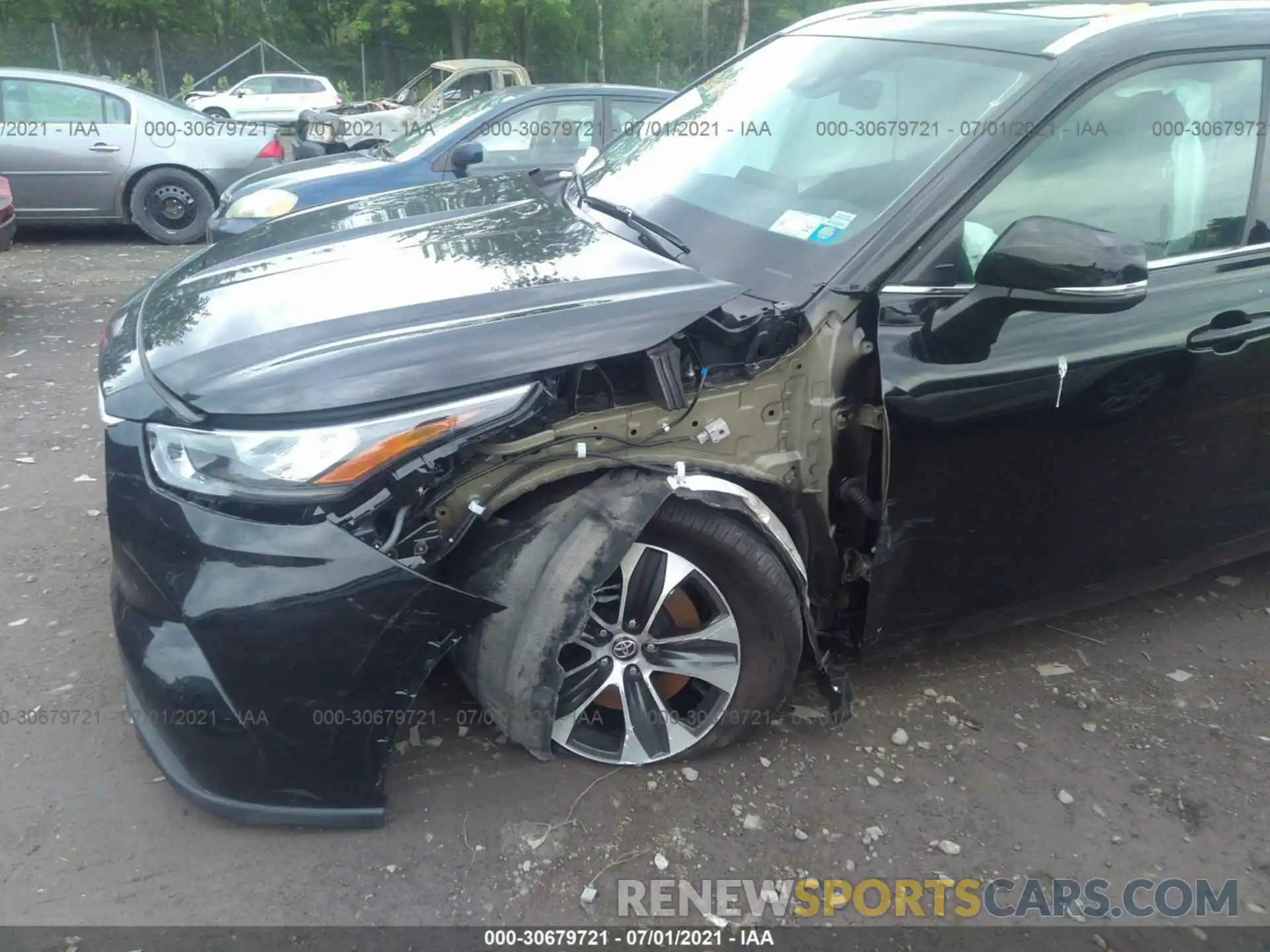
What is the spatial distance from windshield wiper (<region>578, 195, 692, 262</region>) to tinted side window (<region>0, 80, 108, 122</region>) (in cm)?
731

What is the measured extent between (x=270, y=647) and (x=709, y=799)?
1.15m

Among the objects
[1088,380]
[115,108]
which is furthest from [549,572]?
[115,108]

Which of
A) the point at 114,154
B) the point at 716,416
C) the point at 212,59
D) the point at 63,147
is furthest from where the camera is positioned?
the point at 212,59

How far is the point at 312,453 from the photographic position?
2043 millimetres

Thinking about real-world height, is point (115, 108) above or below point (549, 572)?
above

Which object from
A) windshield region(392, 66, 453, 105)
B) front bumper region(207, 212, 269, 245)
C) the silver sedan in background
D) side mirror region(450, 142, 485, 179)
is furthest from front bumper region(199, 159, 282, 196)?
windshield region(392, 66, 453, 105)

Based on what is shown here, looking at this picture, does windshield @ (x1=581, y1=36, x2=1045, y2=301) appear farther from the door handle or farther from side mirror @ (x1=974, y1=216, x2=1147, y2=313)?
the door handle

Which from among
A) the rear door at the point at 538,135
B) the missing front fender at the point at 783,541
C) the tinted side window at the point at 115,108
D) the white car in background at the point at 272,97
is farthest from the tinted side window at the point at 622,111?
the white car in background at the point at 272,97

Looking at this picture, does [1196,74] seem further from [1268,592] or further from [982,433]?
[1268,592]

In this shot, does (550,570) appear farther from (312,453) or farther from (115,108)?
(115,108)

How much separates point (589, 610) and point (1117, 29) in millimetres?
2028

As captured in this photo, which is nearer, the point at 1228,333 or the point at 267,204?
the point at 1228,333

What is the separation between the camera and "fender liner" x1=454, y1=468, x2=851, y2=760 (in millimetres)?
2260

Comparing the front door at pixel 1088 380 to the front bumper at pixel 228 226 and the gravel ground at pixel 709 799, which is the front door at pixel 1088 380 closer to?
the gravel ground at pixel 709 799
